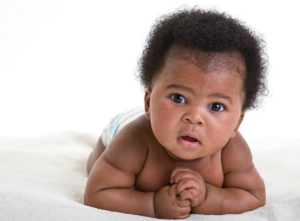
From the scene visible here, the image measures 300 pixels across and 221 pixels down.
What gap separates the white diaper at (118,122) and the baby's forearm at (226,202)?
2.33 feet

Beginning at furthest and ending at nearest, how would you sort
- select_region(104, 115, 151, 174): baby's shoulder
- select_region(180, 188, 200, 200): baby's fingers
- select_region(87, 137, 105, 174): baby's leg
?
1. select_region(87, 137, 105, 174): baby's leg
2. select_region(104, 115, 151, 174): baby's shoulder
3. select_region(180, 188, 200, 200): baby's fingers

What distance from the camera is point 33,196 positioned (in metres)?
1.03

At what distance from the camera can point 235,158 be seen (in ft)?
4.16

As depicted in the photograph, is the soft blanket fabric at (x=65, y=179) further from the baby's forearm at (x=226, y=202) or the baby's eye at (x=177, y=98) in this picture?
the baby's eye at (x=177, y=98)

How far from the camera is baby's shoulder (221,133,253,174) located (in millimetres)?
1267

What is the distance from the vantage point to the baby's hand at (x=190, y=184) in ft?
3.54

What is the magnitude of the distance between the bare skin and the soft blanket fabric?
0.08 metres

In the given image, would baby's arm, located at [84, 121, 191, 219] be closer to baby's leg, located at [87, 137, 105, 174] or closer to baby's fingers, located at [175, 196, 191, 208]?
baby's fingers, located at [175, 196, 191, 208]

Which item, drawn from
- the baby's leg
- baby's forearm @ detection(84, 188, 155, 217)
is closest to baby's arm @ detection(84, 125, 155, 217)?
baby's forearm @ detection(84, 188, 155, 217)

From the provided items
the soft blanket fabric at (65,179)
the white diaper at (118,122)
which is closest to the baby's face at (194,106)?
the soft blanket fabric at (65,179)

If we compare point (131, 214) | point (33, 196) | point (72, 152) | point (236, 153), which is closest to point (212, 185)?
point (236, 153)

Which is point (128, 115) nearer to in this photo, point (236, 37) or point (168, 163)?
point (168, 163)

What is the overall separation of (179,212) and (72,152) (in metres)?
1.08

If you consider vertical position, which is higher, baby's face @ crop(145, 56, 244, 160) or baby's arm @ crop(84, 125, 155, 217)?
baby's face @ crop(145, 56, 244, 160)
